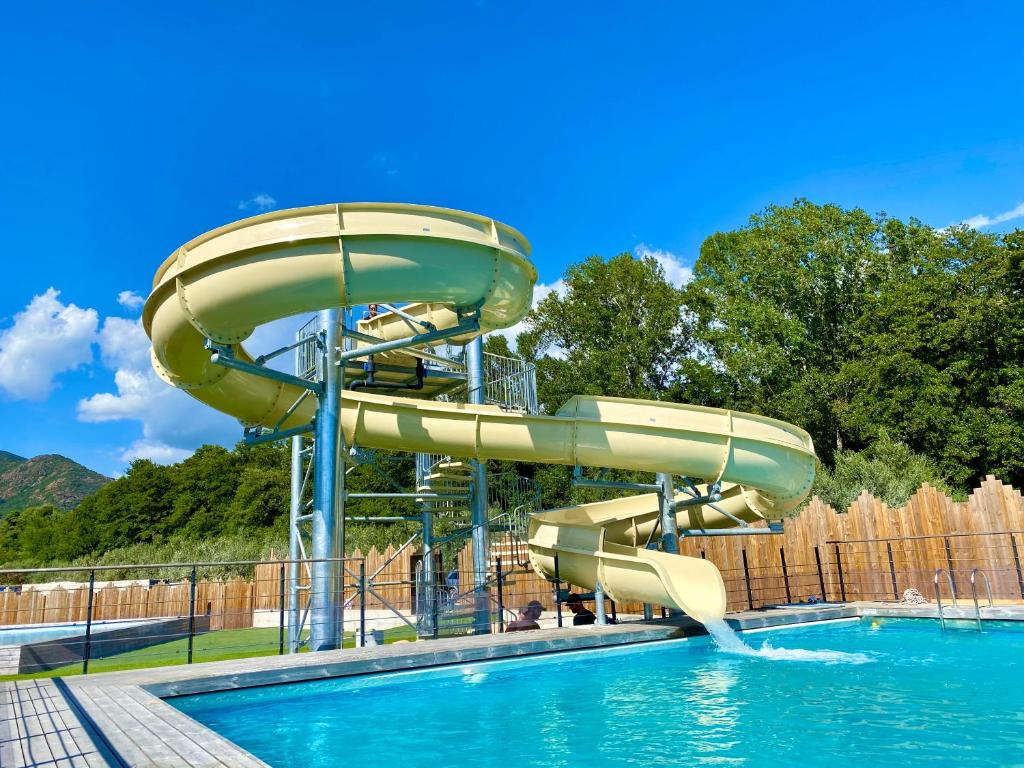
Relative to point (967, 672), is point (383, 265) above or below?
above

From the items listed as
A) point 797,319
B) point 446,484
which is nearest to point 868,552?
point 446,484

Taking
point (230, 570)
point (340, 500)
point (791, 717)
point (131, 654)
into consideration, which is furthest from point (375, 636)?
point (230, 570)

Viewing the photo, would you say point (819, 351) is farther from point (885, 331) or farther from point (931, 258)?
point (931, 258)

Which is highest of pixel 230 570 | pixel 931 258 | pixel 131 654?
pixel 931 258

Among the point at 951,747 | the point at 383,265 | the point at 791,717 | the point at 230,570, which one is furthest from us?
the point at 230,570

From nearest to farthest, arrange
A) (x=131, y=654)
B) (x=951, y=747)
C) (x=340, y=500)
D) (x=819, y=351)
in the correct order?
(x=951, y=747) < (x=340, y=500) < (x=131, y=654) < (x=819, y=351)

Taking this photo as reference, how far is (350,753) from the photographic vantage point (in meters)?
5.66

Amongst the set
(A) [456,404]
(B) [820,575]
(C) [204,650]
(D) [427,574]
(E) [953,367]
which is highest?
(E) [953,367]

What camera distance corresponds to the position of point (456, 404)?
449 inches

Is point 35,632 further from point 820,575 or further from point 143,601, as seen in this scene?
point 820,575

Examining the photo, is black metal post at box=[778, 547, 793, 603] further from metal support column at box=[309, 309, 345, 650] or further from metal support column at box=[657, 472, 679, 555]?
metal support column at box=[309, 309, 345, 650]

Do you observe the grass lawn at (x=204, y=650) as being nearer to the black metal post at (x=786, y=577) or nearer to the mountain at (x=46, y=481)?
the black metal post at (x=786, y=577)

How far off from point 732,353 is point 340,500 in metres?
25.8

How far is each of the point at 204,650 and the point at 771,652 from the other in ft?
34.6
